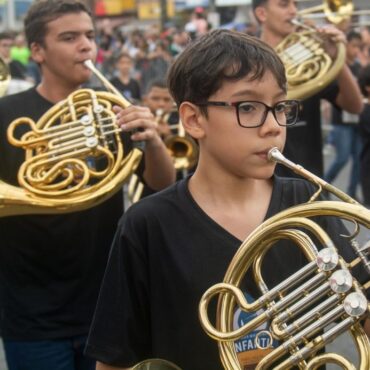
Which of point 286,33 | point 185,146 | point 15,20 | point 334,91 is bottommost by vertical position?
point 15,20

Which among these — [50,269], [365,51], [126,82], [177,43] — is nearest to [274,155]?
[50,269]

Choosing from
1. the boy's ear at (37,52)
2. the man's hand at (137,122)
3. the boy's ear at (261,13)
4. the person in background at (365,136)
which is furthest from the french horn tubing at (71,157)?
the person in background at (365,136)

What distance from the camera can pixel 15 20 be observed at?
2686 cm

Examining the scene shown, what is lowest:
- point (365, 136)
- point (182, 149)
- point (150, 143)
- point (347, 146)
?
point (347, 146)

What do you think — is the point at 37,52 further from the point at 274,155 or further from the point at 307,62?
the point at 274,155

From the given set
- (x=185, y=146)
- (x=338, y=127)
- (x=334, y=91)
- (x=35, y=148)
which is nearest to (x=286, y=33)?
(x=334, y=91)

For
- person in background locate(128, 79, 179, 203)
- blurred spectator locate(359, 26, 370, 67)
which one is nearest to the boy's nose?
person in background locate(128, 79, 179, 203)

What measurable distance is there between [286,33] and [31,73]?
38.4 ft

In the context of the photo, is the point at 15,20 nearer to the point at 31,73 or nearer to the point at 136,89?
the point at 31,73

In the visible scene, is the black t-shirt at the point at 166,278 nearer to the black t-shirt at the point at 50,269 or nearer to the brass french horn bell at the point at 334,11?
the black t-shirt at the point at 50,269

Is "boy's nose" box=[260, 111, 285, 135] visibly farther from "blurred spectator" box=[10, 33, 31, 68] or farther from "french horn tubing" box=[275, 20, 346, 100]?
"blurred spectator" box=[10, 33, 31, 68]

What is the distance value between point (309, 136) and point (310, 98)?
19 cm

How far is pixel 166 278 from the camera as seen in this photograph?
190 cm

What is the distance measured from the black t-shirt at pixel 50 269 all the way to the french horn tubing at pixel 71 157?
132mm
